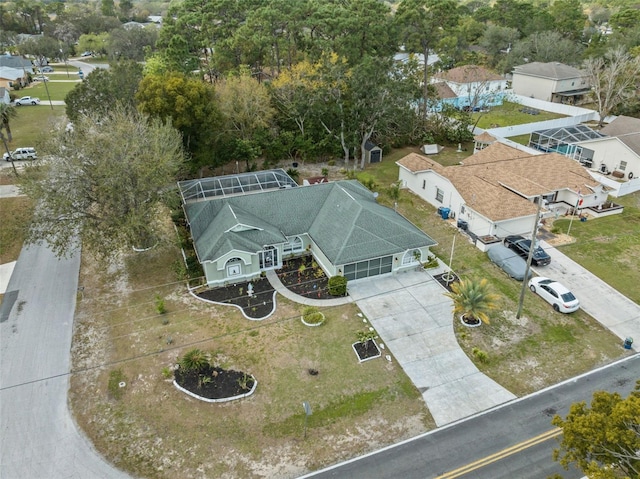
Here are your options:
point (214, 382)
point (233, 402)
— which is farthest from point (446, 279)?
point (214, 382)

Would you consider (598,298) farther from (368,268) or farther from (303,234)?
(303,234)

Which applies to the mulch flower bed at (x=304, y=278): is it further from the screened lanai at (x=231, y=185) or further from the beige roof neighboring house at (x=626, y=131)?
the beige roof neighboring house at (x=626, y=131)

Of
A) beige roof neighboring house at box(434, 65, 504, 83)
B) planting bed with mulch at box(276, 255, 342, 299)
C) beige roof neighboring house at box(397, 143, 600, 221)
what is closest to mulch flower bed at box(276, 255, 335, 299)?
planting bed with mulch at box(276, 255, 342, 299)

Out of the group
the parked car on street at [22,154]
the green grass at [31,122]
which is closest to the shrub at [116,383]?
the parked car on street at [22,154]

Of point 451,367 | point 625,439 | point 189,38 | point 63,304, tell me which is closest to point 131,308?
point 63,304

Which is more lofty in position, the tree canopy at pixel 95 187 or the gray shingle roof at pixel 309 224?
the tree canopy at pixel 95 187

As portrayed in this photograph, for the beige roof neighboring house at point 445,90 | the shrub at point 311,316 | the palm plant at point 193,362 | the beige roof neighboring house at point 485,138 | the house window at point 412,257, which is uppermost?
the beige roof neighboring house at point 445,90

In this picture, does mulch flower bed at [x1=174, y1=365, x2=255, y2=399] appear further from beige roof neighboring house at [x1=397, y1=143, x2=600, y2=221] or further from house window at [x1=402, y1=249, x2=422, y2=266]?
beige roof neighboring house at [x1=397, y1=143, x2=600, y2=221]

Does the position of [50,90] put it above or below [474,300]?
above
